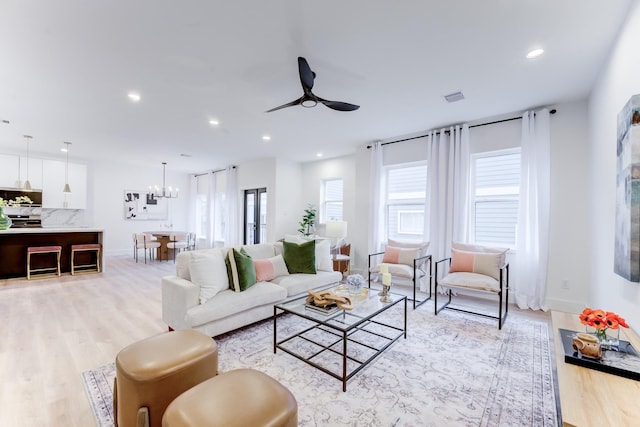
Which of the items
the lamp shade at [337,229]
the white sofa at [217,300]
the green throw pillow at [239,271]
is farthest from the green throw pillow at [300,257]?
the lamp shade at [337,229]

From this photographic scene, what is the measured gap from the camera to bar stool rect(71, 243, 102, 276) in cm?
561

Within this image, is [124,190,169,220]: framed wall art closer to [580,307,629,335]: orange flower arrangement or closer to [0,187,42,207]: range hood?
[0,187,42,207]: range hood

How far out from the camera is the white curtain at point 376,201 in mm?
5500

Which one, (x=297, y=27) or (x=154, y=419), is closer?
(x=154, y=419)

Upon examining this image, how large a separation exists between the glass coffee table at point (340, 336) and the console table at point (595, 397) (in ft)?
3.92

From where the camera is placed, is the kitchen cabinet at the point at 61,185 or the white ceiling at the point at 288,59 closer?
the white ceiling at the point at 288,59

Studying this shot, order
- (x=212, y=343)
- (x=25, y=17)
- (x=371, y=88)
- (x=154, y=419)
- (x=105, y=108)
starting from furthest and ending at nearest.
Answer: (x=105, y=108)
(x=371, y=88)
(x=25, y=17)
(x=212, y=343)
(x=154, y=419)

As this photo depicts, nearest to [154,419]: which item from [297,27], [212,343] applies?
[212,343]

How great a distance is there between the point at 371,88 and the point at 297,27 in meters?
1.34

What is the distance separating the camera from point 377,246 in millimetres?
5500

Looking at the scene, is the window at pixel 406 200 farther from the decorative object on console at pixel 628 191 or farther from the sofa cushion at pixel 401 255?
the decorative object on console at pixel 628 191

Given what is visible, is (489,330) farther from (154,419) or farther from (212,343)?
(154,419)

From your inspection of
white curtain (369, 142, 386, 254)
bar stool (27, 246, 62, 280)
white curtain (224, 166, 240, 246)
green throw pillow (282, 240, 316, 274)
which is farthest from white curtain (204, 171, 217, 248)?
green throw pillow (282, 240, 316, 274)

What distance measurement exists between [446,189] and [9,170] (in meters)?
9.74
